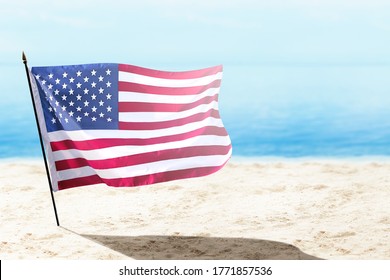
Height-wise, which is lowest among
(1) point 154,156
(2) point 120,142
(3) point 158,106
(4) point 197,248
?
(4) point 197,248

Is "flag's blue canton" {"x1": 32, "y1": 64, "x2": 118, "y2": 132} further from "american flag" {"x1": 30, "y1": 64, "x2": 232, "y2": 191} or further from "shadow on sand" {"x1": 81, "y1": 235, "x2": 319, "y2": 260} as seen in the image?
"shadow on sand" {"x1": 81, "y1": 235, "x2": 319, "y2": 260}

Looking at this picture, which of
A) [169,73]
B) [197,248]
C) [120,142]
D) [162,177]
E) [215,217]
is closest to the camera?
[162,177]

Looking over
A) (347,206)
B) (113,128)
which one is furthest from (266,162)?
(113,128)

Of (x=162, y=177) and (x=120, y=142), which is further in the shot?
(x=120, y=142)

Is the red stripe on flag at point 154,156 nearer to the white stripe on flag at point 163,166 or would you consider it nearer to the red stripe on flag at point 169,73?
the white stripe on flag at point 163,166

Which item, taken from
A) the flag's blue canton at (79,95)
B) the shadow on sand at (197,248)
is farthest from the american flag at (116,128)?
the shadow on sand at (197,248)

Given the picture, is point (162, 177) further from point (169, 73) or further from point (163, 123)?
point (169, 73)

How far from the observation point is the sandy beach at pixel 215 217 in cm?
884

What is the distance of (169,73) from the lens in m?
8.81

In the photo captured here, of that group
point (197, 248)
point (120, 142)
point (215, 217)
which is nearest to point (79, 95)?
point (120, 142)

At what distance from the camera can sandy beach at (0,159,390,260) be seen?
348 inches

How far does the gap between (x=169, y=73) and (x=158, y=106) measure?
0.44 m

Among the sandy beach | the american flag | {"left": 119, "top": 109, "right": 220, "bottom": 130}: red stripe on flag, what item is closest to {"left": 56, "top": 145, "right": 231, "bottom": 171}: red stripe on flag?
the american flag

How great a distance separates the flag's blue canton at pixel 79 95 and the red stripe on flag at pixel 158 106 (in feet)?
0.41
